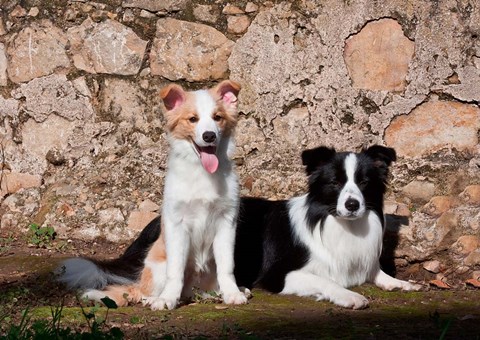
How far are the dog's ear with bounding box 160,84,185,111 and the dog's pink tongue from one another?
397mm

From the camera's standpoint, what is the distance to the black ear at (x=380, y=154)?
240 inches

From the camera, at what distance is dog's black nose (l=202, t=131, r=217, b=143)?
5438 millimetres

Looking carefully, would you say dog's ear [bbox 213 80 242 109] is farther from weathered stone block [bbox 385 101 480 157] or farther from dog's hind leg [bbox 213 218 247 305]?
weathered stone block [bbox 385 101 480 157]

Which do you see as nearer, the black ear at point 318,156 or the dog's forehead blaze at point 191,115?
the dog's forehead blaze at point 191,115

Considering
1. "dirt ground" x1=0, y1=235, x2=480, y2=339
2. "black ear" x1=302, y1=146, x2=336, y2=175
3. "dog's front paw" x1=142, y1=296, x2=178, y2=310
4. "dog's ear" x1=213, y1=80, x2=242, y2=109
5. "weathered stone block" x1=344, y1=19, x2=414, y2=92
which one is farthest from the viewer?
"weathered stone block" x1=344, y1=19, x2=414, y2=92

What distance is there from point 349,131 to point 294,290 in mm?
1695

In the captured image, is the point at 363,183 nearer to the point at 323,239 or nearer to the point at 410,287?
the point at 323,239

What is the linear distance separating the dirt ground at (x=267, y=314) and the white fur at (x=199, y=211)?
249 millimetres

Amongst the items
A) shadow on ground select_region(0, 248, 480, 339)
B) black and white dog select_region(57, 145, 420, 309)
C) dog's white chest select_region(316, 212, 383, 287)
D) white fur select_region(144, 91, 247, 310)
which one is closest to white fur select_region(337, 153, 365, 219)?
black and white dog select_region(57, 145, 420, 309)

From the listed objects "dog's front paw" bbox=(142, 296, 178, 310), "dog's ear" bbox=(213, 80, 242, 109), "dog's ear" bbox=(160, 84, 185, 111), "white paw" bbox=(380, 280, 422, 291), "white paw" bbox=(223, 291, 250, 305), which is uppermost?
"dog's ear" bbox=(213, 80, 242, 109)

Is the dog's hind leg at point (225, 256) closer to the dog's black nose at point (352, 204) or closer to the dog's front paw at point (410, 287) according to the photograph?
the dog's black nose at point (352, 204)

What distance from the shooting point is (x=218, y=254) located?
5.67 meters

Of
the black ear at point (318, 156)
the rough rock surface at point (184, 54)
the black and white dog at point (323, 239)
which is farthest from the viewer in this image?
the rough rock surface at point (184, 54)

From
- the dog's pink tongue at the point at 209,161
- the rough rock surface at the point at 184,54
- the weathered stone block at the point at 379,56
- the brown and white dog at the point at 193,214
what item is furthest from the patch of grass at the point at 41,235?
the weathered stone block at the point at 379,56
